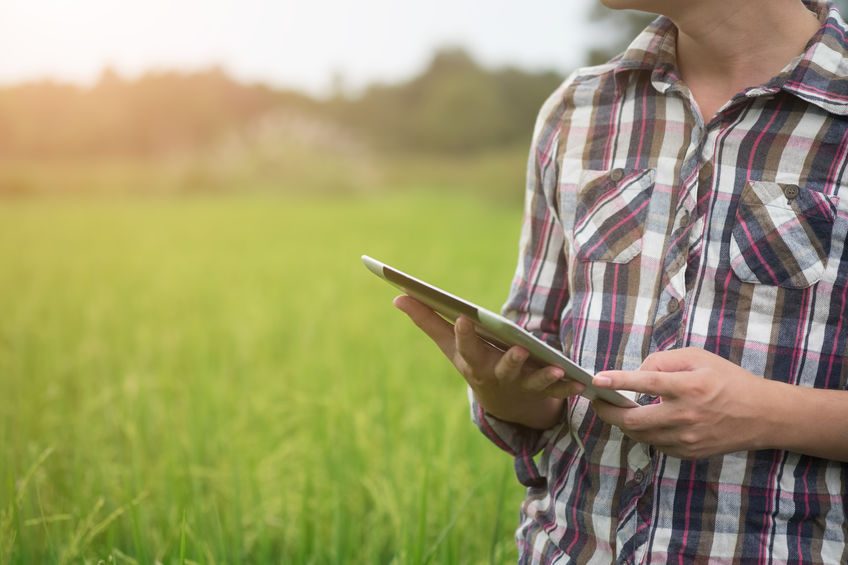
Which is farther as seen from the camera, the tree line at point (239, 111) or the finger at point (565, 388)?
the tree line at point (239, 111)

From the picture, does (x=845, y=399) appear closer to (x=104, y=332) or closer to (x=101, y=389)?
(x=101, y=389)

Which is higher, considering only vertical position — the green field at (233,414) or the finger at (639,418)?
the finger at (639,418)

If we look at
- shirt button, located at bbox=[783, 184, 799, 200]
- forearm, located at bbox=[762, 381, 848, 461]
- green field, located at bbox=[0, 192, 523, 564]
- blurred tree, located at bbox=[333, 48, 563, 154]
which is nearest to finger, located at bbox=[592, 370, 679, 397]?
forearm, located at bbox=[762, 381, 848, 461]

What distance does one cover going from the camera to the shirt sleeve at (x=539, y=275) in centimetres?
92

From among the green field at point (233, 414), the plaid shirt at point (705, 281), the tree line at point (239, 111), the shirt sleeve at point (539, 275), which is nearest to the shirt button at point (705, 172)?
the plaid shirt at point (705, 281)

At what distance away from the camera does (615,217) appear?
83 centimetres

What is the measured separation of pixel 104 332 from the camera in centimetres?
308

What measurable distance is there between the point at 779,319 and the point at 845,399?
0.31 ft

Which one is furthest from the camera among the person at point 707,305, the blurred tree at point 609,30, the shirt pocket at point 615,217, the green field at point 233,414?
the blurred tree at point 609,30

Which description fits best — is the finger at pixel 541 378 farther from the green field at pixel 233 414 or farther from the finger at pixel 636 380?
the green field at pixel 233 414

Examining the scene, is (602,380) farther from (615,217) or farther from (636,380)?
(615,217)

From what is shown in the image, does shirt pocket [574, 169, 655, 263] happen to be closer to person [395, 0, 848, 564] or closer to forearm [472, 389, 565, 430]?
person [395, 0, 848, 564]

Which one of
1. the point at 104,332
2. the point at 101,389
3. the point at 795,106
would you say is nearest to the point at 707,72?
the point at 795,106

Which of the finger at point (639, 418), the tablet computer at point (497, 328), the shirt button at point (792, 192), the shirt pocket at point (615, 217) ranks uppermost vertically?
the shirt button at point (792, 192)
